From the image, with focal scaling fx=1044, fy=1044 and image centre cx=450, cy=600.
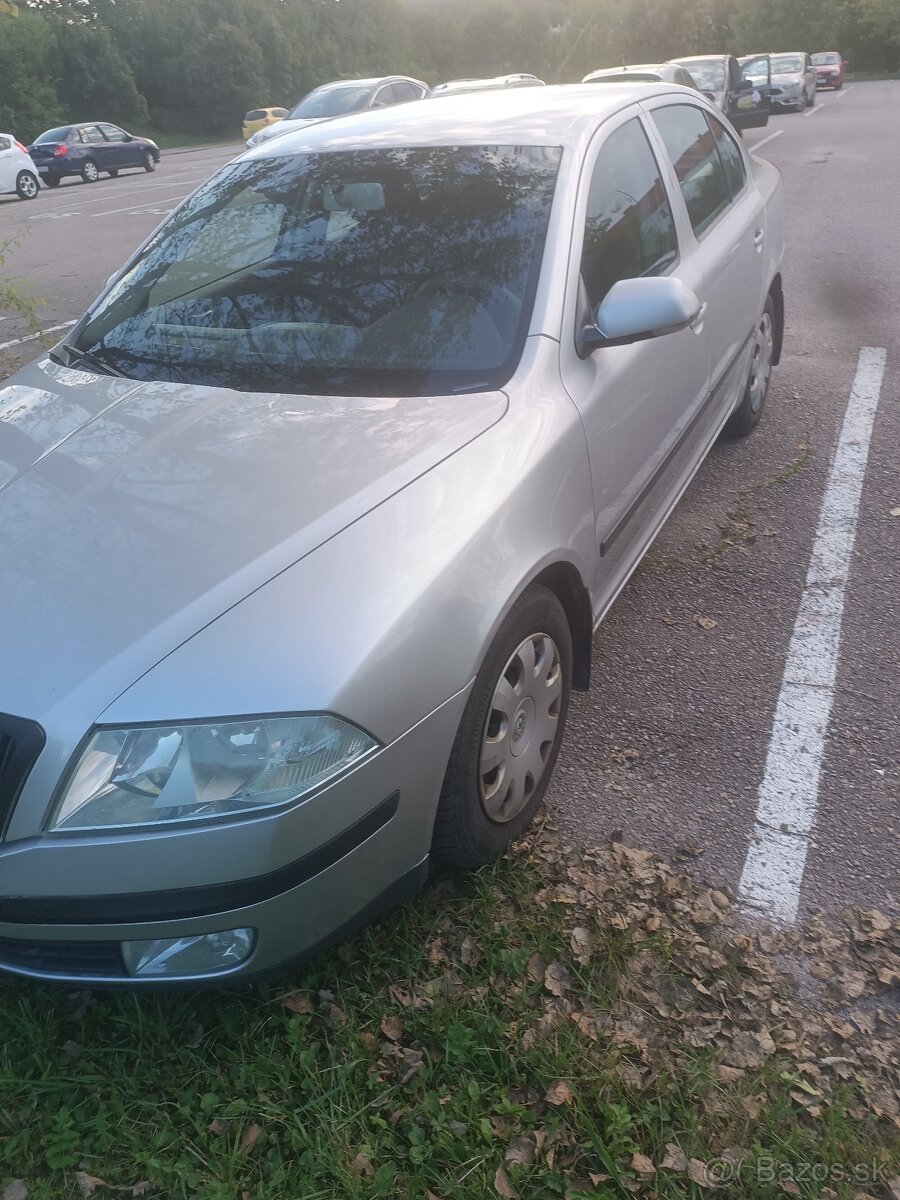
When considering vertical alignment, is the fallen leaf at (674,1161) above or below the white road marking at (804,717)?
above

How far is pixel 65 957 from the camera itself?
2.02 meters

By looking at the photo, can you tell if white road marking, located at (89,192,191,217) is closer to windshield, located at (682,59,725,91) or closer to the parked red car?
windshield, located at (682,59,725,91)

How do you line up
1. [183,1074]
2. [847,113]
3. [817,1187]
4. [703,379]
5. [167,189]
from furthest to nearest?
[847,113] < [167,189] < [703,379] < [183,1074] < [817,1187]

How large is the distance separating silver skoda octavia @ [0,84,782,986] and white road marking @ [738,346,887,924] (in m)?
0.61

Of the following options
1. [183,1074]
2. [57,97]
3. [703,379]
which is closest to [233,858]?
[183,1074]

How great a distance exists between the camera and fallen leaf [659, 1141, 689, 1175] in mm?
1922

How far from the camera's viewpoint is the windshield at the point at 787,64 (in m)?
28.6

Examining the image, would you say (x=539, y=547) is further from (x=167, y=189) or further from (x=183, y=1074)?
(x=167, y=189)

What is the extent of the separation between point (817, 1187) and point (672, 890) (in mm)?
775

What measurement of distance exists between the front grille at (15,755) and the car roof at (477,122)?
2.31 m

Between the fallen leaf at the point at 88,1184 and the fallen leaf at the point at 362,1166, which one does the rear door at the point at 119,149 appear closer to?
the fallen leaf at the point at 88,1184

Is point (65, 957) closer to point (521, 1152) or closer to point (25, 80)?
point (521, 1152)

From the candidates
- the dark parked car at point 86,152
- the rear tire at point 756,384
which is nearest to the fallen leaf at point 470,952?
the rear tire at point 756,384

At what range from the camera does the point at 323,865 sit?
6.60 feet
